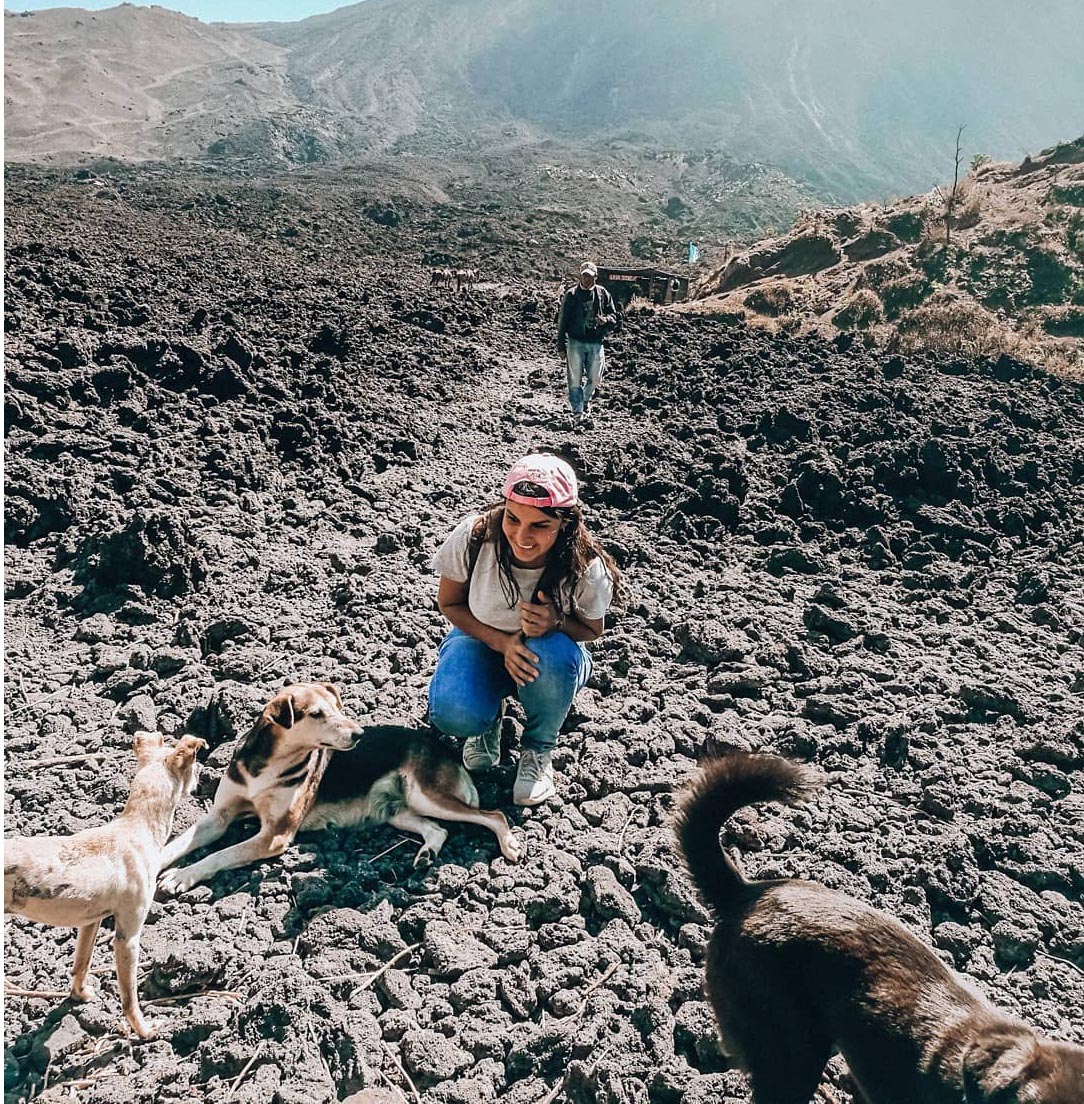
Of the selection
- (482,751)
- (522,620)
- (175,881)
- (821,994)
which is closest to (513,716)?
(482,751)

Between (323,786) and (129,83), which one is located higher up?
(129,83)

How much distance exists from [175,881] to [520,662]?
1378 millimetres

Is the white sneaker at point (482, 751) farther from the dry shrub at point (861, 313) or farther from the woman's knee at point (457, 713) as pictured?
the dry shrub at point (861, 313)

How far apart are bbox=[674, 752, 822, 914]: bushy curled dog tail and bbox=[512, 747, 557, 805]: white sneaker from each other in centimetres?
107

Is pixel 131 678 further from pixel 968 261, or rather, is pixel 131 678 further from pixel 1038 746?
pixel 968 261

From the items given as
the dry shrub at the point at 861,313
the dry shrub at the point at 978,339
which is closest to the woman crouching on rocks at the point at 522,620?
the dry shrub at the point at 978,339

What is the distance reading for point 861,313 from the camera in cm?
1317

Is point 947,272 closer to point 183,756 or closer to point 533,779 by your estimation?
point 533,779

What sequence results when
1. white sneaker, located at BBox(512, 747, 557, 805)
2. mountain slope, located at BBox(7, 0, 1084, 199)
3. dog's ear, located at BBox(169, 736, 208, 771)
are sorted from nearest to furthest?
dog's ear, located at BBox(169, 736, 208, 771) → white sneaker, located at BBox(512, 747, 557, 805) → mountain slope, located at BBox(7, 0, 1084, 199)

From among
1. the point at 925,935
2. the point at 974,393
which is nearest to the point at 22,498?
the point at 925,935

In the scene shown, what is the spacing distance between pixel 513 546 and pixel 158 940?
1706 millimetres

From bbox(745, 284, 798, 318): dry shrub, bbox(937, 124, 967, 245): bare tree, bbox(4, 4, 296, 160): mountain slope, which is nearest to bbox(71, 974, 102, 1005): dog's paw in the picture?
bbox(745, 284, 798, 318): dry shrub

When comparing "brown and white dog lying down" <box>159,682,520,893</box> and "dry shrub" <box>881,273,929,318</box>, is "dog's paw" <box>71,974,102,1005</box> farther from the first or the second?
"dry shrub" <box>881,273,929,318</box>

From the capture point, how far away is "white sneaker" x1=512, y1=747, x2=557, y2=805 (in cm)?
328
